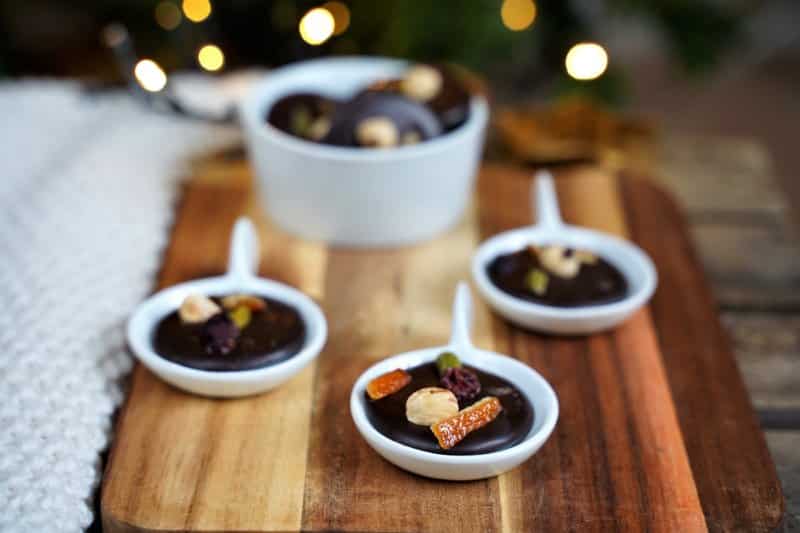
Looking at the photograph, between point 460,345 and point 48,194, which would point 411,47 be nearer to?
point 48,194

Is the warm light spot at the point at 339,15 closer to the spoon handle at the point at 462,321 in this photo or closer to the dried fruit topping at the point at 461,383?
the spoon handle at the point at 462,321

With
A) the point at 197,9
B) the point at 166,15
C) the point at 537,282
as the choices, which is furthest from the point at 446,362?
the point at 166,15

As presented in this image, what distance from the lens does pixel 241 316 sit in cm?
94

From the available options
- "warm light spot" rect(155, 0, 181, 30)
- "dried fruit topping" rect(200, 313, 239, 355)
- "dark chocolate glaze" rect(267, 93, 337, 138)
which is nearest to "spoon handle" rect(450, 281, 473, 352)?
"dried fruit topping" rect(200, 313, 239, 355)

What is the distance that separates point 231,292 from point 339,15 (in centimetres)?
69

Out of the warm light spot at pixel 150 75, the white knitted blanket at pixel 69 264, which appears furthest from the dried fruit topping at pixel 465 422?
the warm light spot at pixel 150 75

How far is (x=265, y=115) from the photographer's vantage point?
121 cm

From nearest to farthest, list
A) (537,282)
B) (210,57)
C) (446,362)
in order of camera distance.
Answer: (446,362)
(537,282)
(210,57)

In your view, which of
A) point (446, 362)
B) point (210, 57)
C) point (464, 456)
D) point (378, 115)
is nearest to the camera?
point (464, 456)

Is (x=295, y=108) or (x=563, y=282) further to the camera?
(x=295, y=108)

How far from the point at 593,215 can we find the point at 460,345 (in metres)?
0.41

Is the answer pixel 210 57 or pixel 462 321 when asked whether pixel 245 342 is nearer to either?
pixel 462 321

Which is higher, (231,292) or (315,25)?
(315,25)

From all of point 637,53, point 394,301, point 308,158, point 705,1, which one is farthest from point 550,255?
point 637,53
